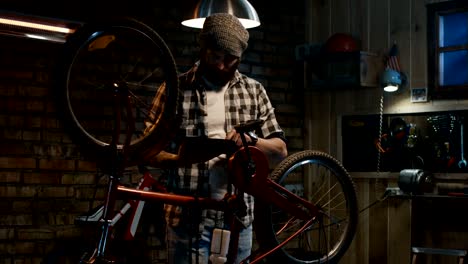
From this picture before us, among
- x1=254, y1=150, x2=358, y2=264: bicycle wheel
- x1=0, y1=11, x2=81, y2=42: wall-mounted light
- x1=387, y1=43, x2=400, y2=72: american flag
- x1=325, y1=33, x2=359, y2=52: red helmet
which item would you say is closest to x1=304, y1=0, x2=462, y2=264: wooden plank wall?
x1=387, y1=43, x2=400, y2=72: american flag

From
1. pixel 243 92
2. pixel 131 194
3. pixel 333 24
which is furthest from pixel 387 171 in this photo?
pixel 131 194

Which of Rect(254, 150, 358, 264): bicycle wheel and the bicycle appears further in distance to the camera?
Rect(254, 150, 358, 264): bicycle wheel

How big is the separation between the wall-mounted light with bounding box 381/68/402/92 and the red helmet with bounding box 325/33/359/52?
15.0 inches

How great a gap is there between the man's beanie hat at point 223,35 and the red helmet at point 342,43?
133 inches

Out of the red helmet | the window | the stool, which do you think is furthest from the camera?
the red helmet

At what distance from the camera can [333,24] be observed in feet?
20.6

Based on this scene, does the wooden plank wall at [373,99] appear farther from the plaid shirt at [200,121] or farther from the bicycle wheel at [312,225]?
the plaid shirt at [200,121]

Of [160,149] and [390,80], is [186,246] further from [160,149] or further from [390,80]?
[390,80]

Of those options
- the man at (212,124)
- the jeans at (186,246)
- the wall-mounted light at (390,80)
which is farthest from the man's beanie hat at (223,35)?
the wall-mounted light at (390,80)

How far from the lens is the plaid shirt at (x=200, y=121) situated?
2.75 metres

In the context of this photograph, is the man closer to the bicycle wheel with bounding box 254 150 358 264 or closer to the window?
the bicycle wheel with bounding box 254 150 358 264

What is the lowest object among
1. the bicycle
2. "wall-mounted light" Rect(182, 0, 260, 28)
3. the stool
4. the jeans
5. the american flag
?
the stool

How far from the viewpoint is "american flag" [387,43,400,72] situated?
5.77 meters

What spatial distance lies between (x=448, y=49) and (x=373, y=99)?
789 mm
